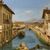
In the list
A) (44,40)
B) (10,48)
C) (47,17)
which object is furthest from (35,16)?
(10,48)

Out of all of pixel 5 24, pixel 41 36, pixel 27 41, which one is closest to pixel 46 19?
pixel 41 36

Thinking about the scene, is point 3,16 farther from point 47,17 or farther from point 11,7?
point 47,17

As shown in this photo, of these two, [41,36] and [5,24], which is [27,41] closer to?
[41,36]

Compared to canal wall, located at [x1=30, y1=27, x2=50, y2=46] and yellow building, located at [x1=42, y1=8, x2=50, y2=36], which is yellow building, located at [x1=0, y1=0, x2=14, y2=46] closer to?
canal wall, located at [x1=30, y1=27, x2=50, y2=46]

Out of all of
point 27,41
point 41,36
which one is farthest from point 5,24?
point 41,36

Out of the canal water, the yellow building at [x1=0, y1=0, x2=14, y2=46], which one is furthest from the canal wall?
the yellow building at [x1=0, y1=0, x2=14, y2=46]

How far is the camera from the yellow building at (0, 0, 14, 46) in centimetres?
289

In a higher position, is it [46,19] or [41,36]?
[46,19]

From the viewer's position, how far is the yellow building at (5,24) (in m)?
2.89

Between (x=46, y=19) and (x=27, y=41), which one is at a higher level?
(x=46, y=19)

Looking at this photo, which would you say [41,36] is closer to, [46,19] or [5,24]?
[46,19]

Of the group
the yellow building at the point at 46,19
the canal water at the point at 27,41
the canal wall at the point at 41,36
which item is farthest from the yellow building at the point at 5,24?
the yellow building at the point at 46,19

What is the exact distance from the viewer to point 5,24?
9.60 ft

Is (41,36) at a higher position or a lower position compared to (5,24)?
lower
